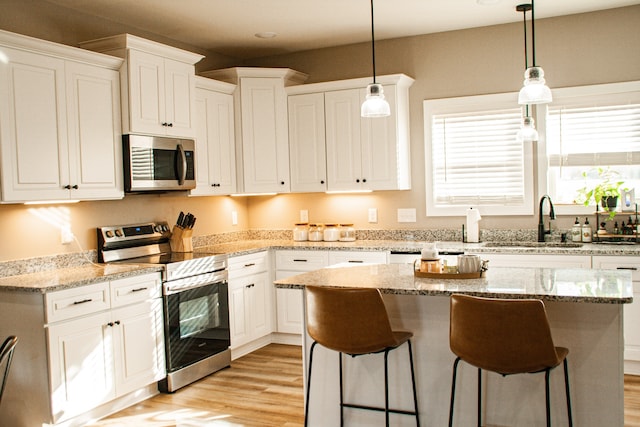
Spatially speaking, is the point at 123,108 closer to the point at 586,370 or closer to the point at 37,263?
the point at 37,263

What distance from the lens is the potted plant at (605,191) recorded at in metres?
4.65

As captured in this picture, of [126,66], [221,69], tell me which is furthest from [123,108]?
[221,69]

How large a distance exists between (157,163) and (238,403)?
179 cm

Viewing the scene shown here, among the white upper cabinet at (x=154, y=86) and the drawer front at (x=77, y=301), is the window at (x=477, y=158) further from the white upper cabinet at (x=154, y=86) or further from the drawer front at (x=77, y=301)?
the drawer front at (x=77, y=301)

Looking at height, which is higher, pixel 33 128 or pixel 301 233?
pixel 33 128

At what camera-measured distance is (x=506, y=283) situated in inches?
113

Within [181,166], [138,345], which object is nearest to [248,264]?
[181,166]

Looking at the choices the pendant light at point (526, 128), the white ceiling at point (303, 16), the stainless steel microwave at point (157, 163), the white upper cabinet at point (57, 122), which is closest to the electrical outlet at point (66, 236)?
the white upper cabinet at point (57, 122)

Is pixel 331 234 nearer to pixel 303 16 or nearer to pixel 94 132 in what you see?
pixel 303 16

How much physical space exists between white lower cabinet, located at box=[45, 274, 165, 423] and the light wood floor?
7.1 inches

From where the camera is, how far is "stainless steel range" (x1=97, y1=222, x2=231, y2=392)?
418 cm

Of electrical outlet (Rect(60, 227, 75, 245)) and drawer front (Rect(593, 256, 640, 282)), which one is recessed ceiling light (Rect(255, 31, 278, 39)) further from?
drawer front (Rect(593, 256, 640, 282))

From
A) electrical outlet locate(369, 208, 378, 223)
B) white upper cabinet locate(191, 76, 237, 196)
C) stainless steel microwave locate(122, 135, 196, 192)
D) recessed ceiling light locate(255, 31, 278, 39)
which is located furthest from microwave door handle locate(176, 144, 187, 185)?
electrical outlet locate(369, 208, 378, 223)

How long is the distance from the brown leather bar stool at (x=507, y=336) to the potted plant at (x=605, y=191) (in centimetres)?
246
